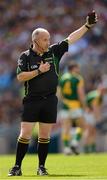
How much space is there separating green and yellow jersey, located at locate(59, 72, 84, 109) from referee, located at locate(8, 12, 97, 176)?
7.69 m

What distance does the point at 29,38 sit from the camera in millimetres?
28562

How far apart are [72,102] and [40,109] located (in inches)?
333

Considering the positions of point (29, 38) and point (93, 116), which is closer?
point (93, 116)

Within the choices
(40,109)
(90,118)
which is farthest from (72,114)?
(40,109)

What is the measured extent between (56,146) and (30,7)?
4.79m

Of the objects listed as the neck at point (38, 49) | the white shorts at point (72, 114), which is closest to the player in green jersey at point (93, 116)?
the white shorts at point (72, 114)

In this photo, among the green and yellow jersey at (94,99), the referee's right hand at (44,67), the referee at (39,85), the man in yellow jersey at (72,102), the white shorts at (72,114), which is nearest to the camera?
the referee's right hand at (44,67)

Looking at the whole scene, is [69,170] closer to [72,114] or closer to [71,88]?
[71,88]

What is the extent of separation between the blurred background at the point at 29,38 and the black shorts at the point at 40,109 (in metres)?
14.8

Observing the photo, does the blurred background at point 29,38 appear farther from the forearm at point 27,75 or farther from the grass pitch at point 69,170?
the forearm at point 27,75

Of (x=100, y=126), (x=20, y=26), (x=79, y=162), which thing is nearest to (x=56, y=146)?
(x=100, y=126)

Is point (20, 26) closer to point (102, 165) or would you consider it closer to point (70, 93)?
point (70, 93)

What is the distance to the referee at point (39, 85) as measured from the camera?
1260 cm

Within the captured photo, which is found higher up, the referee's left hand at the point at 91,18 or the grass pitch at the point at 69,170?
the referee's left hand at the point at 91,18
